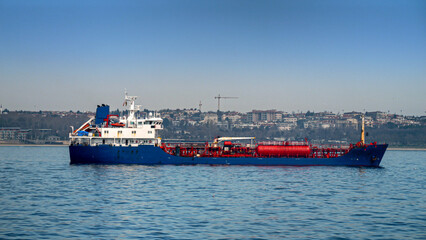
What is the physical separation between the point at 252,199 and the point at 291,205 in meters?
3.88

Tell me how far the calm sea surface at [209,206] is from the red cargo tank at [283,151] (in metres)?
14.3

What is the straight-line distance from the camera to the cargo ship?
7125 cm

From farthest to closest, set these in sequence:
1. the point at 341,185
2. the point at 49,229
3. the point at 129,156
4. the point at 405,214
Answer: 1. the point at 129,156
2. the point at 341,185
3. the point at 405,214
4. the point at 49,229

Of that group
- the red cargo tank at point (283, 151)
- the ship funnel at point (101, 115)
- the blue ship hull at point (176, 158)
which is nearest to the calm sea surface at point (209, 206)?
the blue ship hull at point (176, 158)

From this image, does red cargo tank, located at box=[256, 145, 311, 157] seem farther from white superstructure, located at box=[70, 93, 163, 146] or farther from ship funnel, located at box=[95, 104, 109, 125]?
ship funnel, located at box=[95, 104, 109, 125]

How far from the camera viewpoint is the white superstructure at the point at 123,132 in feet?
242

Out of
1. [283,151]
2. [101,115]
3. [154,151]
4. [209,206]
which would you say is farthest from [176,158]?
[209,206]

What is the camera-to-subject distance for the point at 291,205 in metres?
37.6

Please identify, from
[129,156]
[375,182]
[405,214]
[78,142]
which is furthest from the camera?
[78,142]

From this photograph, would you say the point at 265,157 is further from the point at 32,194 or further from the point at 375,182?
the point at 32,194

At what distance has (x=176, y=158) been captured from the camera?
72812 millimetres

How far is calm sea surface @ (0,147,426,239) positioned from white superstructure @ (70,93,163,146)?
45.5 ft

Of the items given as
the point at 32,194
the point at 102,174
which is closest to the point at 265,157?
the point at 102,174

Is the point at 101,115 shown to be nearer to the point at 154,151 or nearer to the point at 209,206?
the point at 154,151
